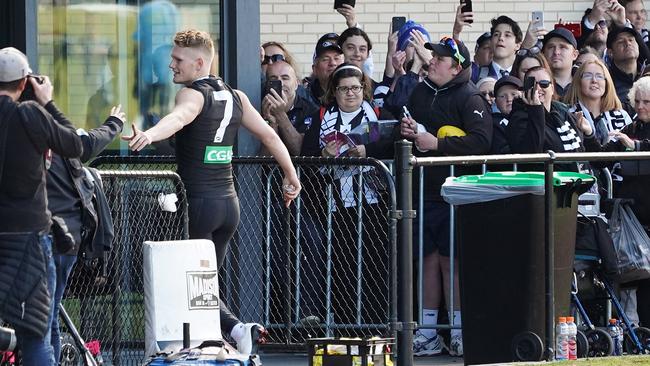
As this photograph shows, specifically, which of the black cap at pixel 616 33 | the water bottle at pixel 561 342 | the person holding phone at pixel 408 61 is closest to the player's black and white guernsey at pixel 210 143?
the water bottle at pixel 561 342

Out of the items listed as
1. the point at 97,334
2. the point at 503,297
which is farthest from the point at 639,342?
the point at 97,334

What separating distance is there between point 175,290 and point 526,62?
3885 mm

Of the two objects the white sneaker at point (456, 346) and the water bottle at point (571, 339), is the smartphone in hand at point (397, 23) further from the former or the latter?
the water bottle at point (571, 339)

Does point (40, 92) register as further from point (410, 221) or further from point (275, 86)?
point (275, 86)

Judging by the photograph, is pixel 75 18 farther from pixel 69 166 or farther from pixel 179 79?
pixel 69 166

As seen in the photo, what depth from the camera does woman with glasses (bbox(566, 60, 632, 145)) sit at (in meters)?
11.9

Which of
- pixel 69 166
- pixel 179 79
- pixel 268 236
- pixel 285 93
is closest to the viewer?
pixel 69 166

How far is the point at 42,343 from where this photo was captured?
7949 millimetres

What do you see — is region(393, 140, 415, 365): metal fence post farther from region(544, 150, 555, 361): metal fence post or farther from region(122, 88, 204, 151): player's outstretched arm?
region(122, 88, 204, 151): player's outstretched arm

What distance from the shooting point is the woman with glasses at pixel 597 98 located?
11852 mm

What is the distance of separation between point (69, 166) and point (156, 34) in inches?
121

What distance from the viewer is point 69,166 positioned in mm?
8438

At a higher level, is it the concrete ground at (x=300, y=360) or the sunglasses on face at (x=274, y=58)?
the sunglasses on face at (x=274, y=58)

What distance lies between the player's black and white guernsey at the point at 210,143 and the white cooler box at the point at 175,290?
41 centimetres
